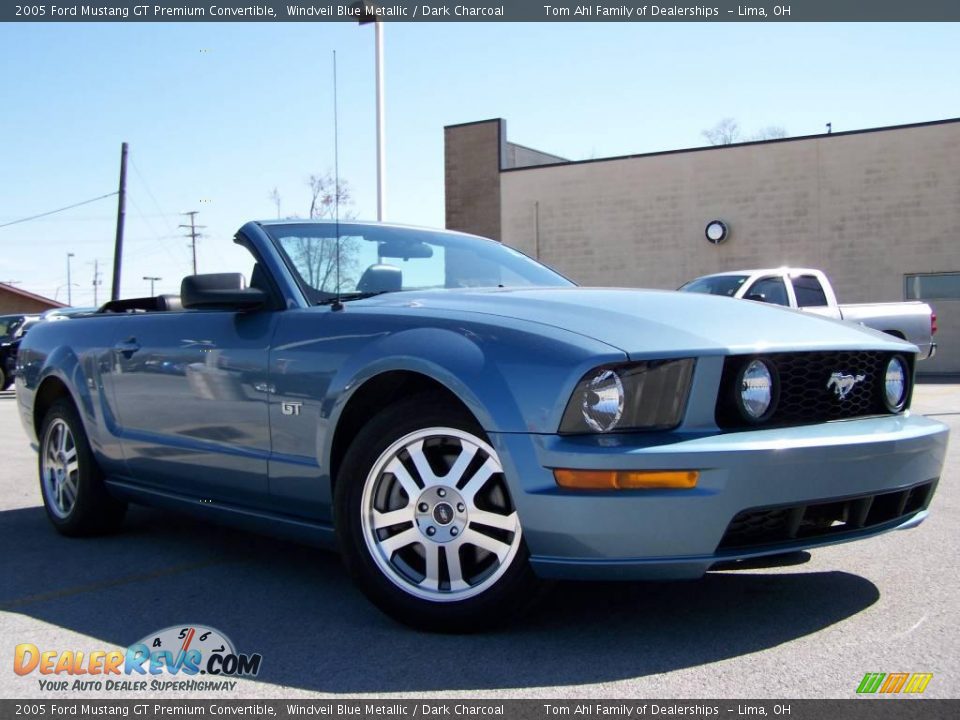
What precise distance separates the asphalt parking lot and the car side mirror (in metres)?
1.14

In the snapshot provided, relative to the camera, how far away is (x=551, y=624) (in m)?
3.47

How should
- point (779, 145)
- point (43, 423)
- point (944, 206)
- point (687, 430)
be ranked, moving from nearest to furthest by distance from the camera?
1. point (687, 430)
2. point (43, 423)
3. point (944, 206)
4. point (779, 145)

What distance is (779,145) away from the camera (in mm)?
25031

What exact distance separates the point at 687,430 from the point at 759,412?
1.02 feet

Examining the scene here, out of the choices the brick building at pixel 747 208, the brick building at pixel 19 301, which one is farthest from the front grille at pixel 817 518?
the brick building at pixel 19 301

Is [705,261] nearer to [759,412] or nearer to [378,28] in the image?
[378,28]

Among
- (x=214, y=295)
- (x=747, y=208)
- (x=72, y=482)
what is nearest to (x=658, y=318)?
(x=214, y=295)

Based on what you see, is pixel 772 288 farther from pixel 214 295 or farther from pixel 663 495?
pixel 663 495

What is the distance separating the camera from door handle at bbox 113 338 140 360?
484 centimetres

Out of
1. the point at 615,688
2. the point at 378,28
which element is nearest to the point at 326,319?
the point at 615,688

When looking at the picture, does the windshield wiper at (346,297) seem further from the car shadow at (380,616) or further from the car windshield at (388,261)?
the car shadow at (380,616)

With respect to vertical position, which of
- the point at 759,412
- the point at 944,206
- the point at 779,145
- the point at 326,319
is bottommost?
the point at 759,412

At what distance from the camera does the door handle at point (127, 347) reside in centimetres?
484

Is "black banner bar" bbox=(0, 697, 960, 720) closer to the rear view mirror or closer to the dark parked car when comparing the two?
the rear view mirror
